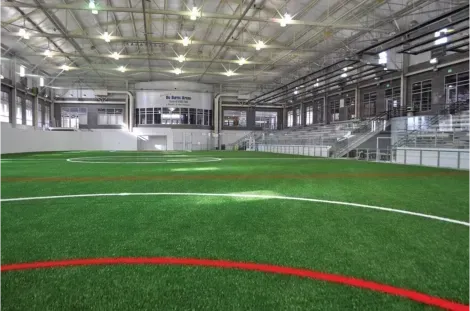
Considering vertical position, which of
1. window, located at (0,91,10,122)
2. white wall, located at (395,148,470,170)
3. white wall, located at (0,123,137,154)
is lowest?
white wall, located at (395,148,470,170)

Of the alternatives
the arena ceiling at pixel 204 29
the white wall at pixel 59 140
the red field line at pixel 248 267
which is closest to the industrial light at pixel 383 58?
the arena ceiling at pixel 204 29

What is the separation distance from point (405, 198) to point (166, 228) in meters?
4.87

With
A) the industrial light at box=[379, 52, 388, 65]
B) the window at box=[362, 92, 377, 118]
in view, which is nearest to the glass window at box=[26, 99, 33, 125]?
the industrial light at box=[379, 52, 388, 65]

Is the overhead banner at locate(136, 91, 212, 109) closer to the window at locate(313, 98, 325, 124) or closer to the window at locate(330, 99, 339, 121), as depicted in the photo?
the window at locate(313, 98, 325, 124)

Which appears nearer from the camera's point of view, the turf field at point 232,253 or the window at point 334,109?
the turf field at point 232,253

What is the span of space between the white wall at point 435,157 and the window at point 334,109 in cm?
2254

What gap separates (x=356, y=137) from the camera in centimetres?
2759

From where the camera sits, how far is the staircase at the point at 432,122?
19.4 m

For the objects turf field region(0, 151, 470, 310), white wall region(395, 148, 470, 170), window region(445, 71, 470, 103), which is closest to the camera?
turf field region(0, 151, 470, 310)

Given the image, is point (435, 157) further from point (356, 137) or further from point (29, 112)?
point (29, 112)

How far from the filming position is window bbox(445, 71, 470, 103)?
25156 millimetres

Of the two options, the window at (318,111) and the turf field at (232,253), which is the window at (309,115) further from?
the turf field at (232,253)

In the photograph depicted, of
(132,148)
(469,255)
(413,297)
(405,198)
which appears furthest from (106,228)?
(132,148)

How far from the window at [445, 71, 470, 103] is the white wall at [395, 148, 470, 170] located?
10.2 meters
